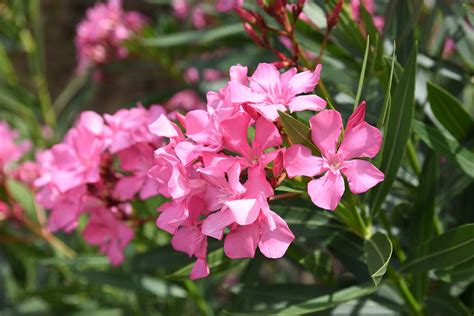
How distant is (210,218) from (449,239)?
30 cm

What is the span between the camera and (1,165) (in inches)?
53.6

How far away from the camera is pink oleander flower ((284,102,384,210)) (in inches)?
22.3

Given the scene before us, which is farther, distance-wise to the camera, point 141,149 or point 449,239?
point 141,149

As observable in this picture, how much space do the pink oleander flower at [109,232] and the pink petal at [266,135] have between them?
1.40ft

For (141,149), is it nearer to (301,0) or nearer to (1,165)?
(301,0)

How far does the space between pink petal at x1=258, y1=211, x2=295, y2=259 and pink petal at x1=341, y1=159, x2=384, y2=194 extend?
0.24 feet

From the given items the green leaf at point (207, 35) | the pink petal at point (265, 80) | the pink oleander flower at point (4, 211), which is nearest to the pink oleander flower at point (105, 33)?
the green leaf at point (207, 35)

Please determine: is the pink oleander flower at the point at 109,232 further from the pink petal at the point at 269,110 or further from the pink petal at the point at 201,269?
the pink petal at the point at 269,110

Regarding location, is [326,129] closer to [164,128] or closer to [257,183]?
[257,183]

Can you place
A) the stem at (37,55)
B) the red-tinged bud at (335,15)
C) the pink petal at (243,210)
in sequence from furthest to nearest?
1. the stem at (37,55)
2. the red-tinged bud at (335,15)
3. the pink petal at (243,210)

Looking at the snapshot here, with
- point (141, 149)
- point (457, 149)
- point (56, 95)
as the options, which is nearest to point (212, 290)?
point (141, 149)

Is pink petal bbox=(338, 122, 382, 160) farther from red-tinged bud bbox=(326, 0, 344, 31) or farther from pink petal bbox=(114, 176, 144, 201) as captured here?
pink petal bbox=(114, 176, 144, 201)

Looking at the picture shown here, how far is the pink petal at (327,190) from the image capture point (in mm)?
564

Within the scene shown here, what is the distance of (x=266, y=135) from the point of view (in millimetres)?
577
